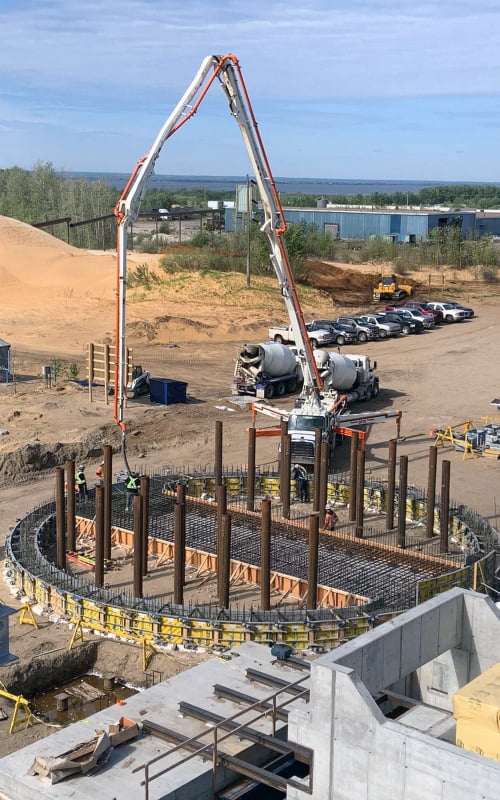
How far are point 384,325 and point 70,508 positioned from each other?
123ft

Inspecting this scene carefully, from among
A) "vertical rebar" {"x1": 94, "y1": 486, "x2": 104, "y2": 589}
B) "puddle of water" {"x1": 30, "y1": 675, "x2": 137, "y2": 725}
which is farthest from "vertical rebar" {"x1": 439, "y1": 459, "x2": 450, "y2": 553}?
"puddle of water" {"x1": 30, "y1": 675, "x2": 137, "y2": 725}

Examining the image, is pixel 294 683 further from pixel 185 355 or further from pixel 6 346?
pixel 185 355

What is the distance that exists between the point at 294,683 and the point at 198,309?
47.6 meters

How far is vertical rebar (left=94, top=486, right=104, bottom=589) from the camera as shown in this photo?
23.1 meters

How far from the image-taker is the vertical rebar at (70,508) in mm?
25094

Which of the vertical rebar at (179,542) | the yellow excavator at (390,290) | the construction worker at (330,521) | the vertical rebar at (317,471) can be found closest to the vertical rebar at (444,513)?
the construction worker at (330,521)

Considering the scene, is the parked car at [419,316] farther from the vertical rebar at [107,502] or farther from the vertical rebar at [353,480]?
the vertical rebar at [107,502]

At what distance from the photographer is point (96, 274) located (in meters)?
70.7

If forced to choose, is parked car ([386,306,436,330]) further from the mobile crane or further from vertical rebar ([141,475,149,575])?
vertical rebar ([141,475,149,575])

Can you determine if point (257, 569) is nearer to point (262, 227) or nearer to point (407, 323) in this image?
point (262, 227)

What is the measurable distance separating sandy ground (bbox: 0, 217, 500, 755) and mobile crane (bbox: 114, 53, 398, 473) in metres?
2.06

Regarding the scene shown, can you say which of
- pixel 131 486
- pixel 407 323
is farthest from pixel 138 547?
pixel 407 323

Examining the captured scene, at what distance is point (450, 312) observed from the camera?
66000 millimetres

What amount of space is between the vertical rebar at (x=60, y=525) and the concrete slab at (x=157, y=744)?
7.90 metres
